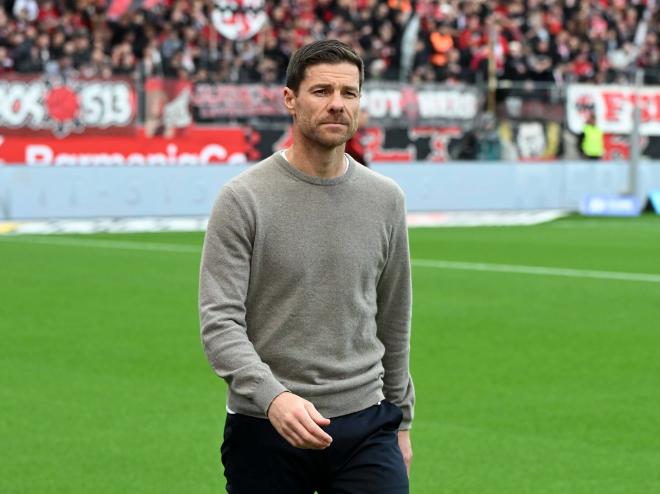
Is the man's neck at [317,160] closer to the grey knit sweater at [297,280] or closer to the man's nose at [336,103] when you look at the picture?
the grey knit sweater at [297,280]

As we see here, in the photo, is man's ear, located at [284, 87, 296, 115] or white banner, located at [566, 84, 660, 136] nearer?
man's ear, located at [284, 87, 296, 115]

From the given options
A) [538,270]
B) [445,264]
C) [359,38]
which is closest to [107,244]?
[445,264]

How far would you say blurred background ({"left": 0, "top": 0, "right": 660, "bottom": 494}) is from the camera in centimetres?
805

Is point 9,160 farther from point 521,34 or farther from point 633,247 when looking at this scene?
point 521,34

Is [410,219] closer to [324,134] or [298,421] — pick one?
[324,134]

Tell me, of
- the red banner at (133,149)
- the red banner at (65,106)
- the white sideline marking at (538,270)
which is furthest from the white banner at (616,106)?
the white sideline marking at (538,270)

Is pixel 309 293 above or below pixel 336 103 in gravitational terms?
below

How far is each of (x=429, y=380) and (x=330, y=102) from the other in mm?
6159

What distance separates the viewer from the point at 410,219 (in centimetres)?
2600

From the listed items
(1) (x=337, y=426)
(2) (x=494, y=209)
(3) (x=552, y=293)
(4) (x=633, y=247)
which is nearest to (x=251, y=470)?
(1) (x=337, y=426)

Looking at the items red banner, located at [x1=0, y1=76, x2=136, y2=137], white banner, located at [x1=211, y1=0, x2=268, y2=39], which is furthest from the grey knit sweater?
white banner, located at [x1=211, y1=0, x2=268, y2=39]

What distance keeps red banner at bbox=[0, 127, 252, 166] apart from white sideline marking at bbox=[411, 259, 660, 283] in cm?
852

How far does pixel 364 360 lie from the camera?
407 cm

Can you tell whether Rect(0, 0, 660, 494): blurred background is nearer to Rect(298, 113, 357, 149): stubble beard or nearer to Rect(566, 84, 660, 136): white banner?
Rect(566, 84, 660, 136): white banner
